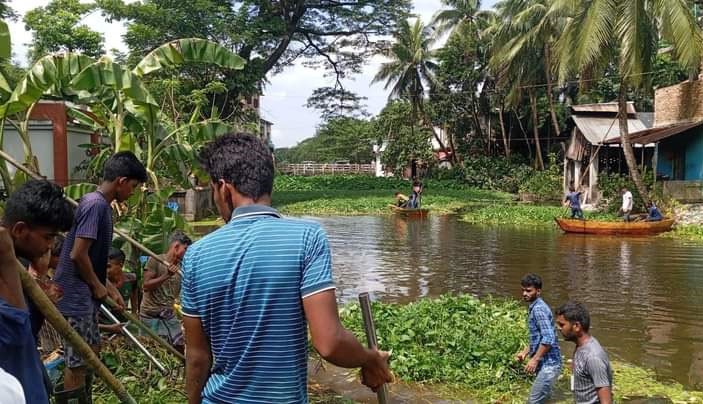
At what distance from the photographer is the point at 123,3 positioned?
30797 mm

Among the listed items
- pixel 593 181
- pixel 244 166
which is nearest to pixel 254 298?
pixel 244 166

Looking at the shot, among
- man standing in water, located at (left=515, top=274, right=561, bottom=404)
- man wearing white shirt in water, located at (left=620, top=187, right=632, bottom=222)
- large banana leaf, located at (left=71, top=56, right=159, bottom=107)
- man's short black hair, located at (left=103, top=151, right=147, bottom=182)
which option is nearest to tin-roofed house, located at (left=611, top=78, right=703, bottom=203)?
man wearing white shirt in water, located at (left=620, top=187, right=632, bottom=222)

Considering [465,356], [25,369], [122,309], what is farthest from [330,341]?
[465,356]

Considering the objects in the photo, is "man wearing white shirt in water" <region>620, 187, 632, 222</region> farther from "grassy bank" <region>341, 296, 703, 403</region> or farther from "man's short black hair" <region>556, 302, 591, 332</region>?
"man's short black hair" <region>556, 302, 591, 332</region>

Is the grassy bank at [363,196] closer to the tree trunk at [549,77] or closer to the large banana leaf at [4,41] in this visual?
the tree trunk at [549,77]

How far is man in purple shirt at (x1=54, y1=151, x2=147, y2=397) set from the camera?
4.07 meters

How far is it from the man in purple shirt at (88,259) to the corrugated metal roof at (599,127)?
2604cm

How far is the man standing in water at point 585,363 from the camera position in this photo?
457 centimetres

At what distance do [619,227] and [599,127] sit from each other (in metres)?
10.8

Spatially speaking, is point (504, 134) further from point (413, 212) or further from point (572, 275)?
point (572, 275)

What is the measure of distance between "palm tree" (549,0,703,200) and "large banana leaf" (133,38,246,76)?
16603 mm

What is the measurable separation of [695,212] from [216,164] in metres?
23.0

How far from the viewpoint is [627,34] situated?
812 inches

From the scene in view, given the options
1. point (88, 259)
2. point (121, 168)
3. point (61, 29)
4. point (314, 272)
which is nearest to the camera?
point (314, 272)
